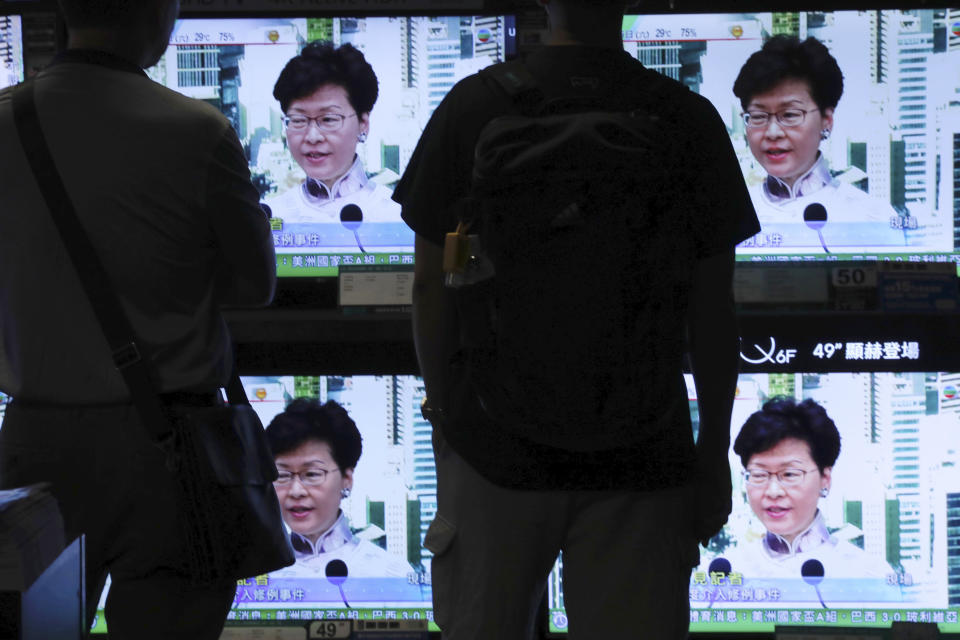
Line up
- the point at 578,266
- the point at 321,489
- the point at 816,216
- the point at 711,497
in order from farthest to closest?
the point at 321,489, the point at 816,216, the point at 711,497, the point at 578,266

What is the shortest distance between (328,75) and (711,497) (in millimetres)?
1584

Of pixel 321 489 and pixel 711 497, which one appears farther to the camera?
pixel 321 489

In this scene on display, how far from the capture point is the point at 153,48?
184cm

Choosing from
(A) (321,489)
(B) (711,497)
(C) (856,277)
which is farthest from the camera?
(A) (321,489)

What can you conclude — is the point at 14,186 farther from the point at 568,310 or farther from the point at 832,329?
the point at 832,329

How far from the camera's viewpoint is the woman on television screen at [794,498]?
2.78m

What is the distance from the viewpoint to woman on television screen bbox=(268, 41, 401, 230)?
2805 mm

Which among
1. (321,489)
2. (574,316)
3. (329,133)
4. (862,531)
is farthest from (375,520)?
(574,316)

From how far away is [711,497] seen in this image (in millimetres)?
1684

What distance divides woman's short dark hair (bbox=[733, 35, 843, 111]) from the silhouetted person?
147cm

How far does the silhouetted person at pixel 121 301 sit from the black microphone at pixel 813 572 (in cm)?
157

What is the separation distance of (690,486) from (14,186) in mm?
1102

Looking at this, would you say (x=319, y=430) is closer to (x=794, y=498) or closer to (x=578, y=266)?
(x=794, y=498)

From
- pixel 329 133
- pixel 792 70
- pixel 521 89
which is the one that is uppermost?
pixel 792 70
